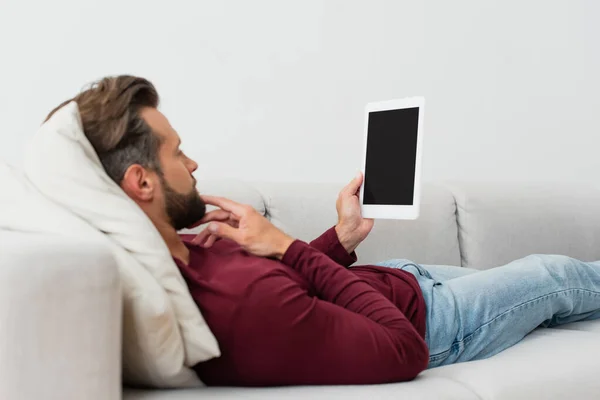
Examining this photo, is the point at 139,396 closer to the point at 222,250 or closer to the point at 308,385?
the point at 308,385

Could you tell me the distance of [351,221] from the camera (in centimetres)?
195

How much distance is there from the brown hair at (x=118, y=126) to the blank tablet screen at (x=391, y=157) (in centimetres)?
69

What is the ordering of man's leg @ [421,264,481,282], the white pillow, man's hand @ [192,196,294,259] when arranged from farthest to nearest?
man's leg @ [421,264,481,282] < man's hand @ [192,196,294,259] < the white pillow

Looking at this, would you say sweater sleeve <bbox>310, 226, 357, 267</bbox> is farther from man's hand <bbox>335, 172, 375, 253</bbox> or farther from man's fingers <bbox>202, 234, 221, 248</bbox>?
man's fingers <bbox>202, 234, 221, 248</bbox>

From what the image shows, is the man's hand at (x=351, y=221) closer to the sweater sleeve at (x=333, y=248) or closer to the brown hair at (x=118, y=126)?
the sweater sleeve at (x=333, y=248)

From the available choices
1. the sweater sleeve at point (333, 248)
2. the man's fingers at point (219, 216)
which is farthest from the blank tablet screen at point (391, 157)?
the man's fingers at point (219, 216)

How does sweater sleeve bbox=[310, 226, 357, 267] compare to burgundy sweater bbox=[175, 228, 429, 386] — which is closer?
burgundy sweater bbox=[175, 228, 429, 386]

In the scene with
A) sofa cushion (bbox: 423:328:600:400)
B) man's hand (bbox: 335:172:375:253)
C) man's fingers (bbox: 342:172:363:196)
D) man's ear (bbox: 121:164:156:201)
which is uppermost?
man's ear (bbox: 121:164:156:201)

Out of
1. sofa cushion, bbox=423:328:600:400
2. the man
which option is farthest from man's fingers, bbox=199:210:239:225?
sofa cushion, bbox=423:328:600:400

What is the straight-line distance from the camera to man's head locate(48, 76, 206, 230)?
4.52 ft

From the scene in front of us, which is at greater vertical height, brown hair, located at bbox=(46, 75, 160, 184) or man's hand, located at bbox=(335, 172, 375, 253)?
brown hair, located at bbox=(46, 75, 160, 184)

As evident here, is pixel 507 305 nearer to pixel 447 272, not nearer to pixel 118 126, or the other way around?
pixel 447 272

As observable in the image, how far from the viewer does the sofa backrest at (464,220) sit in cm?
211

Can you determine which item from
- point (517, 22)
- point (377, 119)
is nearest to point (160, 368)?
point (377, 119)
